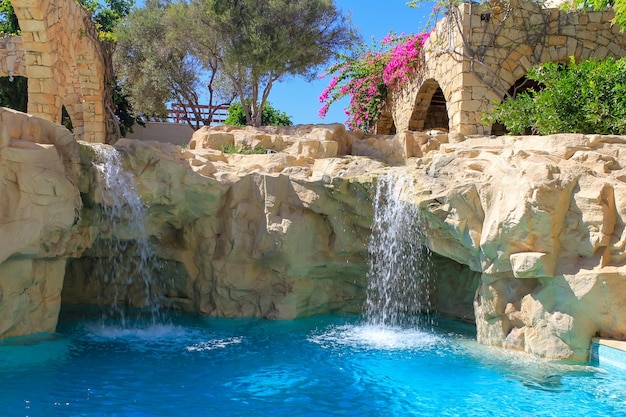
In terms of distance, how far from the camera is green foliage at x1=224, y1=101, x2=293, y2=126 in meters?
30.2

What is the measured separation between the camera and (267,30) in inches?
656

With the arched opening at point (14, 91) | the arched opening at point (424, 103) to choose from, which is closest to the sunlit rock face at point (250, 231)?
the arched opening at point (424, 103)

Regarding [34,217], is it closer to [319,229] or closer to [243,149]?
[319,229]

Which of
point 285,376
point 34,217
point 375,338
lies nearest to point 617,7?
point 375,338

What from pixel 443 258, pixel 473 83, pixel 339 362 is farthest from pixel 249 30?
pixel 339 362

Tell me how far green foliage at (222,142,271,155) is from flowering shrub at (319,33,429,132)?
7823 millimetres

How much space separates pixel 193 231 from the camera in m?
10.2

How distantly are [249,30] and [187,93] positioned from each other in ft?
24.1

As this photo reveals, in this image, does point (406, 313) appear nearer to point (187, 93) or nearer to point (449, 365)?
point (449, 365)

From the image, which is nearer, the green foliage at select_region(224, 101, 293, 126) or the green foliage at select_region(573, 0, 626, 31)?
the green foliage at select_region(573, 0, 626, 31)

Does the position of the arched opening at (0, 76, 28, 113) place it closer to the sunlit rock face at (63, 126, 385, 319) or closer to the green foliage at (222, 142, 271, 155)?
the green foliage at (222, 142, 271, 155)

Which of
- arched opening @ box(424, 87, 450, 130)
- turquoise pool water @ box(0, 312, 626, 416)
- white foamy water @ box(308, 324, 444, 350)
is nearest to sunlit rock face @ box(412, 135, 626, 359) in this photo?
turquoise pool water @ box(0, 312, 626, 416)

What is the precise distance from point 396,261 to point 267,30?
9568 mm

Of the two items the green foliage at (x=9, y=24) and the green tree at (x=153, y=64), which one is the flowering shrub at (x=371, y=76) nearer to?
the green tree at (x=153, y=64)
